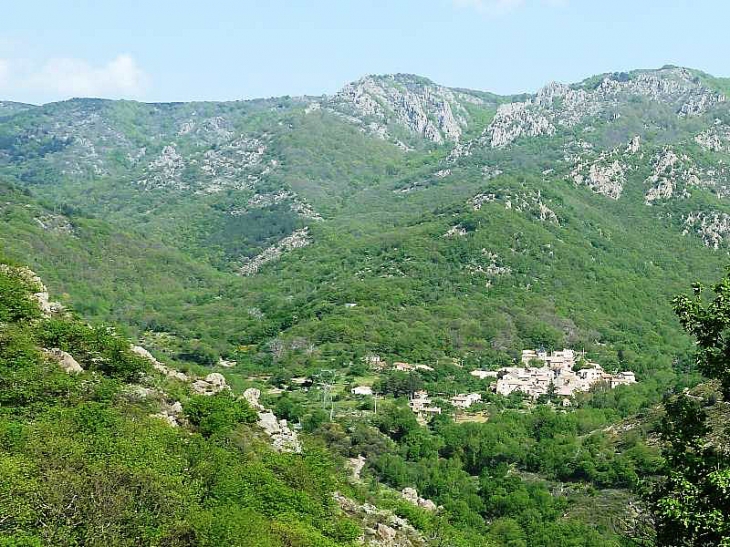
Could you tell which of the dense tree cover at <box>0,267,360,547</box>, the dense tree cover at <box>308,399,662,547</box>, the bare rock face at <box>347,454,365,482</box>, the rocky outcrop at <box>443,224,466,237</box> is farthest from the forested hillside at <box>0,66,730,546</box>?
the rocky outcrop at <box>443,224,466,237</box>

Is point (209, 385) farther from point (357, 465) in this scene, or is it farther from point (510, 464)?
point (510, 464)

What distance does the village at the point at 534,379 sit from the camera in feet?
301

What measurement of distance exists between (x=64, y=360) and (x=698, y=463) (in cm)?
2852

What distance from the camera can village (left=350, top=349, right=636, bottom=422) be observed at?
91750mm

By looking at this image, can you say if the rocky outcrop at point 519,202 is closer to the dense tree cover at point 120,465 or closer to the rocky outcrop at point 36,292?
the rocky outcrop at point 36,292

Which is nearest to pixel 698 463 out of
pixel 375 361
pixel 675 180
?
pixel 375 361

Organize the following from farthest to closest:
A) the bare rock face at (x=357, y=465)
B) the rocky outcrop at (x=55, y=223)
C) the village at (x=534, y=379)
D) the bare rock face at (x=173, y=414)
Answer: the rocky outcrop at (x=55, y=223) < the village at (x=534, y=379) < the bare rock face at (x=357, y=465) < the bare rock face at (x=173, y=414)

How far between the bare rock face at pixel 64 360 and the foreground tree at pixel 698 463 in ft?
86.9

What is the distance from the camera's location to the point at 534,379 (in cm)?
10256

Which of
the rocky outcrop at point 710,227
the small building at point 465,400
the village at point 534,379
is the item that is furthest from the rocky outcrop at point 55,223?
the rocky outcrop at point 710,227

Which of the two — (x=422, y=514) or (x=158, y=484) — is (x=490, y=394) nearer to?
(x=422, y=514)

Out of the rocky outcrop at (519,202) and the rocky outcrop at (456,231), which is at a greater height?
the rocky outcrop at (519,202)

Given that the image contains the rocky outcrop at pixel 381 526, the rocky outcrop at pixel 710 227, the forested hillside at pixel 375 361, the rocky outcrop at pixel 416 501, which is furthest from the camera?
the rocky outcrop at pixel 710 227

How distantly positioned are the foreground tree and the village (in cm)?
7075
